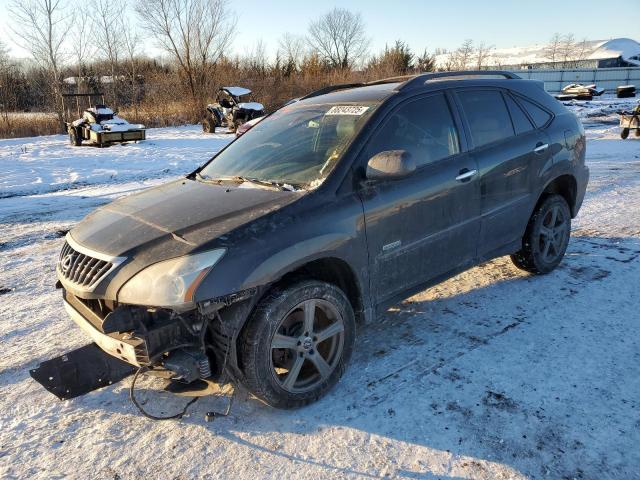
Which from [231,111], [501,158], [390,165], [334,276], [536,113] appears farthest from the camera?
[231,111]

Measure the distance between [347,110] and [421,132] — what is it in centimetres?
56

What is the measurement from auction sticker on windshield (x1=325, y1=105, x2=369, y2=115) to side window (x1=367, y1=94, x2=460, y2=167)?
229mm

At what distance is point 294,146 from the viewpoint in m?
3.50

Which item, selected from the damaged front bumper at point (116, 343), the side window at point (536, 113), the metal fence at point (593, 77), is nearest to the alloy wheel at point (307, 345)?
the damaged front bumper at point (116, 343)

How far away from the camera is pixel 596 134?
17.0 meters

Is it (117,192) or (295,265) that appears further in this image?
(117,192)

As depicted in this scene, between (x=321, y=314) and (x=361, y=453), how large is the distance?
2.69 feet

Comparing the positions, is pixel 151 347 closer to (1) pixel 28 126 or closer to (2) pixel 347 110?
(2) pixel 347 110

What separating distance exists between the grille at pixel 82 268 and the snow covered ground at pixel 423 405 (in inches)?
31.7

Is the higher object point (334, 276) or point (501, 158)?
point (501, 158)

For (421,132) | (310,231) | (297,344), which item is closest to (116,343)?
(297,344)

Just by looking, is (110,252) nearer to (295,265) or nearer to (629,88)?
(295,265)

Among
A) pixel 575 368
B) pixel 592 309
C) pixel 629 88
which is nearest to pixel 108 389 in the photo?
pixel 575 368

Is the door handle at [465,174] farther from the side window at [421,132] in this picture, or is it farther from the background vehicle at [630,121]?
the background vehicle at [630,121]
